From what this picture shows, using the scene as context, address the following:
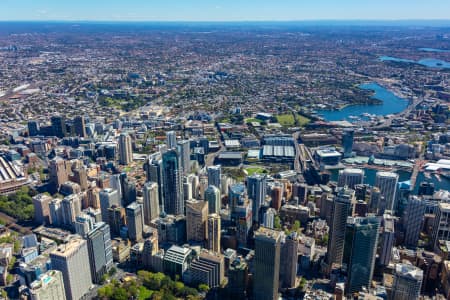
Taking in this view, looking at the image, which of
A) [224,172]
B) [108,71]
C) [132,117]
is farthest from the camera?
[108,71]

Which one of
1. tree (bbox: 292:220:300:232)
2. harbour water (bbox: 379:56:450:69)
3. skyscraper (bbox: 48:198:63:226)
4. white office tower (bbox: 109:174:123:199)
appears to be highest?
harbour water (bbox: 379:56:450:69)

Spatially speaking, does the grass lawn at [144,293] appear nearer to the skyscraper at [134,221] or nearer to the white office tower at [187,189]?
the skyscraper at [134,221]

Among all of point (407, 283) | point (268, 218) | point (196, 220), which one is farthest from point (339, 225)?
point (196, 220)

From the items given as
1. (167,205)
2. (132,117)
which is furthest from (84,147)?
(167,205)

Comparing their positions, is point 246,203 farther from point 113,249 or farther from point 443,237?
point 443,237

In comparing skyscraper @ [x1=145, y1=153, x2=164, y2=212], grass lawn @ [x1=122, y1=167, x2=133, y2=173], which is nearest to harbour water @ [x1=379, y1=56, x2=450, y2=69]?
grass lawn @ [x1=122, y1=167, x2=133, y2=173]

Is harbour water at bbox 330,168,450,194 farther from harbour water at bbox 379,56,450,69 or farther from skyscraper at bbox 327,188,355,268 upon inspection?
harbour water at bbox 379,56,450,69

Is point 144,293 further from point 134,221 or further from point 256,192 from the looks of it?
point 256,192
